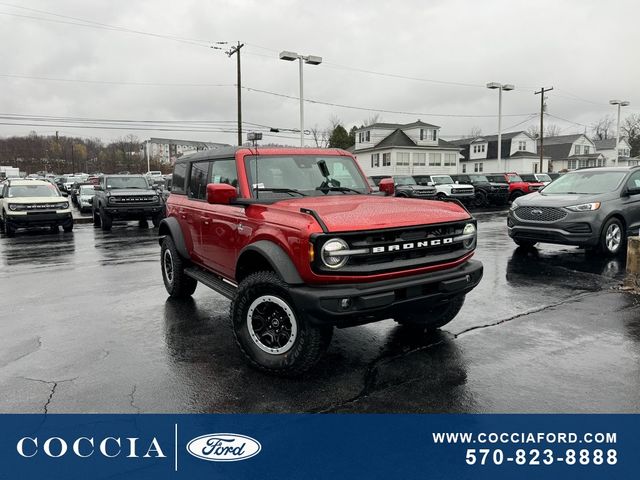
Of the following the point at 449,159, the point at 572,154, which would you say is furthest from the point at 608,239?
the point at 572,154

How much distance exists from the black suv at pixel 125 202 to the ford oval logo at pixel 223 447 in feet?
48.1

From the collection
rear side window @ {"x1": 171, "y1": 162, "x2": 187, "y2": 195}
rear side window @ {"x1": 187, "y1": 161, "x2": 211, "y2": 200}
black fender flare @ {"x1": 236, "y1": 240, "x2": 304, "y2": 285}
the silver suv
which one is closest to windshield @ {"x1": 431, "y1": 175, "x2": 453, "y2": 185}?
the silver suv

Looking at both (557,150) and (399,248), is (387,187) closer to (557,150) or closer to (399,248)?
(399,248)

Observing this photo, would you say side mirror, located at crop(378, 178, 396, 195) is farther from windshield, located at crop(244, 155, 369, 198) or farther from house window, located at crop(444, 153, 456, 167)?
house window, located at crop(444, 153, 456, 167)

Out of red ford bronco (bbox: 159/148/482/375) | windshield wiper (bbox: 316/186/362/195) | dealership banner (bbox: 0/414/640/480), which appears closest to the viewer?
dealership banner (bbox: 0/414/640/480)

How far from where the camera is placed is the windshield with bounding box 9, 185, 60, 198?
16422 mm

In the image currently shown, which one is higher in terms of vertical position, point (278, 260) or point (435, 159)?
point (435, 159)

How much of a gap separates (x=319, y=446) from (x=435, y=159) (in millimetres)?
55722

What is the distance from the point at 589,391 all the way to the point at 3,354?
5.35 m

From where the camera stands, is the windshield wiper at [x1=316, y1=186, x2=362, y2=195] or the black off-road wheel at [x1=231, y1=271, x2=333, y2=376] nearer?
the black off-road wheel at [x1=231, y1=271, x2=333, y2=376]

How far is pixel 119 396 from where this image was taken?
153 inches

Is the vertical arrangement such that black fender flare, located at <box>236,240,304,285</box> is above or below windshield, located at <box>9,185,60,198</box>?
below

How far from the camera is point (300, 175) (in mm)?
5289

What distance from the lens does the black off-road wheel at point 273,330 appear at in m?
3.98
